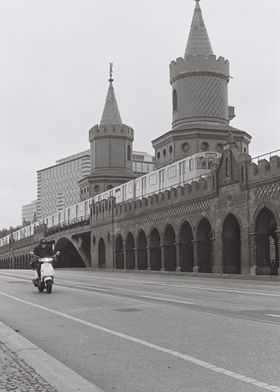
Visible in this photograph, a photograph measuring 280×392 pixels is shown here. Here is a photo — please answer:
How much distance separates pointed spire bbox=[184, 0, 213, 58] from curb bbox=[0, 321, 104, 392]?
63507 millimetres

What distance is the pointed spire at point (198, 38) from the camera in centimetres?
6856

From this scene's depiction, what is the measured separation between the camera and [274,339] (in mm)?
7730

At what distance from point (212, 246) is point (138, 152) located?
144144 mm

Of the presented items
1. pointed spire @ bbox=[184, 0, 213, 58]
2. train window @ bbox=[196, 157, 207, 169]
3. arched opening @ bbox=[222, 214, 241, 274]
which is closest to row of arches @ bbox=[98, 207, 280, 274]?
arched opening @ bbox=[222, 214, 241, 274]

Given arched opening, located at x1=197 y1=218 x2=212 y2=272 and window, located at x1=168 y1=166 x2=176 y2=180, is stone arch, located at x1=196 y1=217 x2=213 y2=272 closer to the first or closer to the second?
arched opening, located at x1=197 y1=218 x2=212 y2=272

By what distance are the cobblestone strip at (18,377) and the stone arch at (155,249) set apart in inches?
1751

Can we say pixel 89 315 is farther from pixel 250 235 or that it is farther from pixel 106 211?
pixel 106 211

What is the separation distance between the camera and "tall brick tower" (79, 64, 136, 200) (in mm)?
86125

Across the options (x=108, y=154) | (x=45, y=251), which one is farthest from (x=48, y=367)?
(x=108, y=154)

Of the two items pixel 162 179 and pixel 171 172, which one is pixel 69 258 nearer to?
pixel 162 179

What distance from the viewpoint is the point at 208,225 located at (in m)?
42.9

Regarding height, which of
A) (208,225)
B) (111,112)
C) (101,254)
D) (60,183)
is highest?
(60,183)

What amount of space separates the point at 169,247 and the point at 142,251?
6.54 m

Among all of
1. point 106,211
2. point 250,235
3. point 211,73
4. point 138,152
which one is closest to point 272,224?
point 250,235
